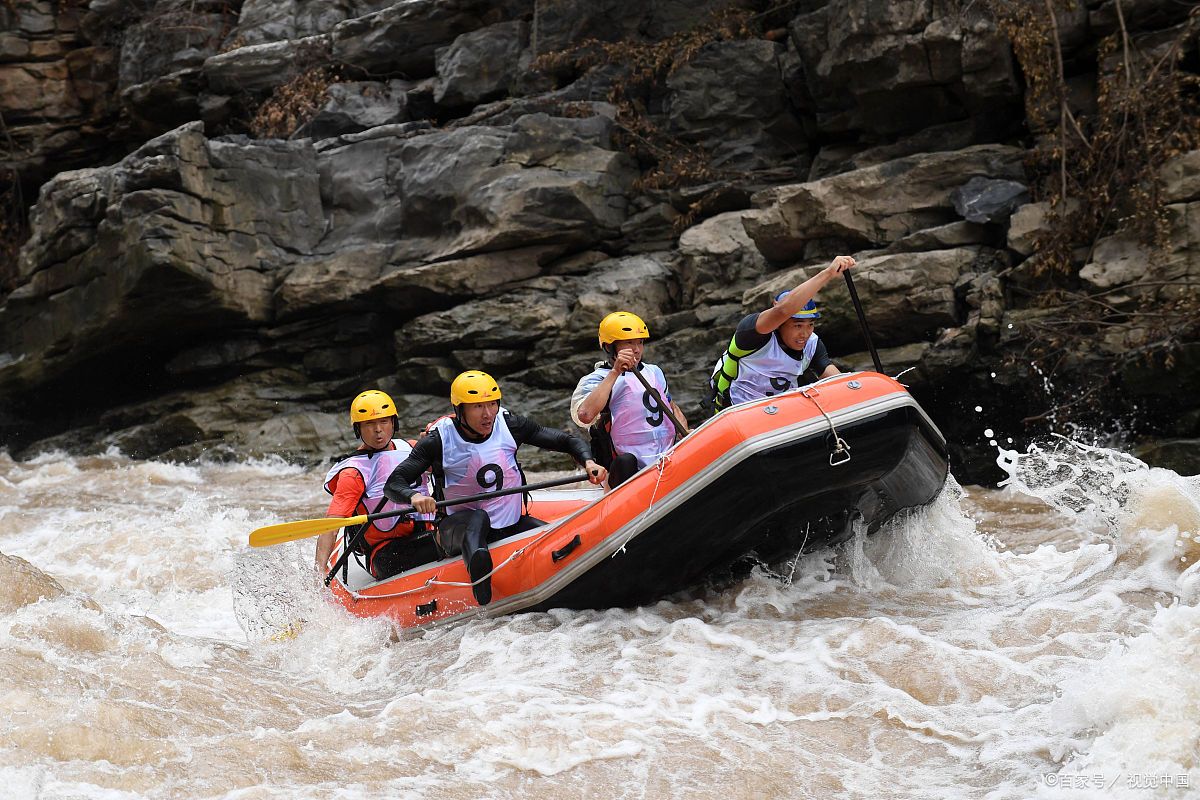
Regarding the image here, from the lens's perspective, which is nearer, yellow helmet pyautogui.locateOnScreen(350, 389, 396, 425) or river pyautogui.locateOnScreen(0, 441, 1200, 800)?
river pyautogui.locateOnScreen(0, 441, 1200, 800)

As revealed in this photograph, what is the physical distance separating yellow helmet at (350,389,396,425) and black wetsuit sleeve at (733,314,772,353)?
1879 mm

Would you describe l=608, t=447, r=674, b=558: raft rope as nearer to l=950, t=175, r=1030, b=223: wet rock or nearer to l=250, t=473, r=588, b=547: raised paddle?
l=250, t=473, r=588, b=547: raised paddle

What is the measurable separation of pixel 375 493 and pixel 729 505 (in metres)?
2.05

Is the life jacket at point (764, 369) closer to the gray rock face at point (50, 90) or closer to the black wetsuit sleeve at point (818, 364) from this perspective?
the black wetsuit sleeve at point (818, 364)

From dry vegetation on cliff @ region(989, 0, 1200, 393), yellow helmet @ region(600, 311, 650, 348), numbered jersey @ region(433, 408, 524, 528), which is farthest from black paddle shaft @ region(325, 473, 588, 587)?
Result: dry vegetation on cliff @ region(989, 0, 1200, 393)

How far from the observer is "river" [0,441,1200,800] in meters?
3.49

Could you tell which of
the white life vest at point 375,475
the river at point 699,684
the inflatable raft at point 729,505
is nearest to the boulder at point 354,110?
the river at point 699,684

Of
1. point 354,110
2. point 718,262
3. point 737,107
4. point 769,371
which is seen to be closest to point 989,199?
point 718,262

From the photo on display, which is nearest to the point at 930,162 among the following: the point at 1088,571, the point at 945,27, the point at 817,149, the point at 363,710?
the point at 945,27

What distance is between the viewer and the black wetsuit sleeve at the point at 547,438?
564 cm

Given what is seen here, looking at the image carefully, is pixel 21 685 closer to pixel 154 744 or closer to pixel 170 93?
pixel 154 744

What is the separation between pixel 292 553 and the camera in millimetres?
7688

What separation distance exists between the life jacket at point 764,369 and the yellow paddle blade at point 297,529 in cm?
205

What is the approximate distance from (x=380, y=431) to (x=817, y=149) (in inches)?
294
